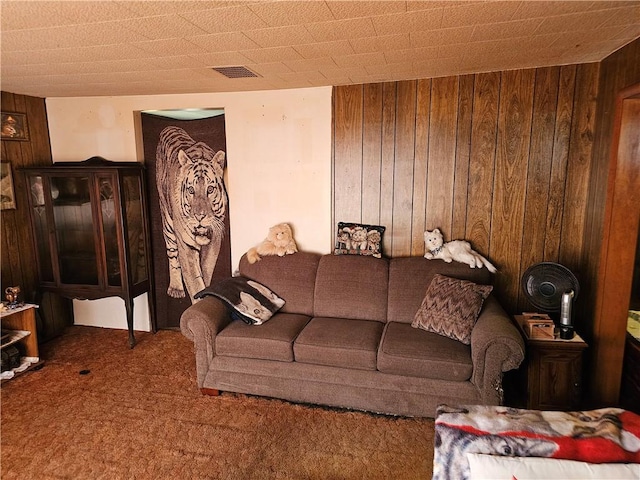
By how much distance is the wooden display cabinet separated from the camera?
3676 millimetres

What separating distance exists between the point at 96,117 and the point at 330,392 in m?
3.27

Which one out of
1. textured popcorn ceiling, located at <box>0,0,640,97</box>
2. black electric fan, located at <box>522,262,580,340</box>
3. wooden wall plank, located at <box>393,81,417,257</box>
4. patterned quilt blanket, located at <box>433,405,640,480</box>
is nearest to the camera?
patterned quilt blanket, located at <box>433,405,640,480</box>

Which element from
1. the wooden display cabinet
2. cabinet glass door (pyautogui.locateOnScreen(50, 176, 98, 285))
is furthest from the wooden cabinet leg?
cabinet glass door (pyautogui.locateOnScreen(50, 176, 98, 285))

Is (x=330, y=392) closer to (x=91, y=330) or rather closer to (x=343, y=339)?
(x=343, y=339)

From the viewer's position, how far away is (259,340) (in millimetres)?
2842

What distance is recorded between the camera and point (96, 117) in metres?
4.01

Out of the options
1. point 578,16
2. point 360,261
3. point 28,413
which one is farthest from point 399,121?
point 28,413

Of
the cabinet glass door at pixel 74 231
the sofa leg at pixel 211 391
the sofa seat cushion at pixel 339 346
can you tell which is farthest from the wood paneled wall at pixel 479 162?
the cabinet glass door at pixel 74 231

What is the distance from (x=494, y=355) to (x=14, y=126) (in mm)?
4227

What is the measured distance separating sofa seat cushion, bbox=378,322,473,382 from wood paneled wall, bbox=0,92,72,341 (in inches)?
128

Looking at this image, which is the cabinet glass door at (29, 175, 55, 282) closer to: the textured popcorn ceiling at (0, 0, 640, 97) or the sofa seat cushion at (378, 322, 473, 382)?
the textured popcorn ceiling at (0, 0, 640, 97)

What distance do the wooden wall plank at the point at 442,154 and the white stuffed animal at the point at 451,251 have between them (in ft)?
0.38

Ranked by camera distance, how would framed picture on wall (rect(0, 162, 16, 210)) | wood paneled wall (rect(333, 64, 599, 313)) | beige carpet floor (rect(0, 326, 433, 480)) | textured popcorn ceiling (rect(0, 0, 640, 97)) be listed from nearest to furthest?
textured popcorn ceiling (rect(0, 0, 640, 97))
beige carpet floor (rect(0, 326, 433, 480))
wood paneled wall (rect(333, 64, 599, 313))
framed picture on wall (rect(0, 162, 16, 210))

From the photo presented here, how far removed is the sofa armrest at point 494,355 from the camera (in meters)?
2.40
